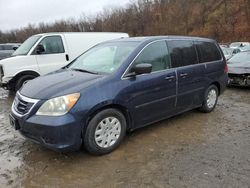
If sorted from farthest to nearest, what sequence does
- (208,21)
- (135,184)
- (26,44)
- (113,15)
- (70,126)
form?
1. (113,15)
2. (208,21)
3. (26,44)
4. (70,126)
5. (135,184)

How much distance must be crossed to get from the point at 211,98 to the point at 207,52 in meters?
Result: 1.03

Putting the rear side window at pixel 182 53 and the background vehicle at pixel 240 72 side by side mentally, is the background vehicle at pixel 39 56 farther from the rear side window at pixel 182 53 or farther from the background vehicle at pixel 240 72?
the background vehicle at pixel 240 72

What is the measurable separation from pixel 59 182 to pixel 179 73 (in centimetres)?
287

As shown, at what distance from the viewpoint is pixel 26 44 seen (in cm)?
855

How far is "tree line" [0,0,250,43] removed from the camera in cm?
4300

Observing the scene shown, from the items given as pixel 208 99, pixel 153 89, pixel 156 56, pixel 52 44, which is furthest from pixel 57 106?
pixel 52 44

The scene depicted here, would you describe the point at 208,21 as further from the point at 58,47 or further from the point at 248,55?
the point at 58,47

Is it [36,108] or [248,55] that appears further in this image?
[248,55]


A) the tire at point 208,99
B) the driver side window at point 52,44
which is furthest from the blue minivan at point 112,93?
the driver side window at point 52,44

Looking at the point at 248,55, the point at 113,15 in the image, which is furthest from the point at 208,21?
the point at 248,55

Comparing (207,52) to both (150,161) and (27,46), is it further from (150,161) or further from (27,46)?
(27,46)

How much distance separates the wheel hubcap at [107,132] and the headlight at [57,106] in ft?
1.82

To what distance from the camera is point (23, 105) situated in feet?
12.2

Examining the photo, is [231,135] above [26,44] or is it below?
below
